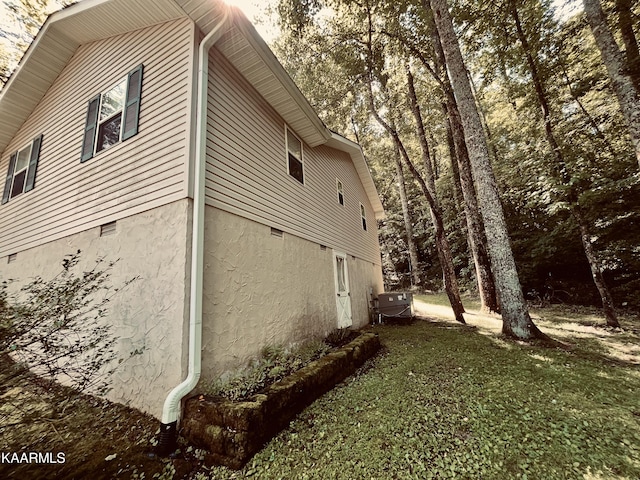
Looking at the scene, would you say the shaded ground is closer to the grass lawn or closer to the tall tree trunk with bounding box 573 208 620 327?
the grass lawn

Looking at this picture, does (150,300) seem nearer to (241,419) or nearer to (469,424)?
(241,419)

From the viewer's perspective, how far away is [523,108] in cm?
894

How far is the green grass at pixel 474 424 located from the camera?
234 centimetres

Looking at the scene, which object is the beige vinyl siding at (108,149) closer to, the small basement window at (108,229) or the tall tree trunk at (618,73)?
the small basement window at (108,229)

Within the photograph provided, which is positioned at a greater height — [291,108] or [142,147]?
[291,108]

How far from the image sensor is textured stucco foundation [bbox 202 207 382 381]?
3.48 metres

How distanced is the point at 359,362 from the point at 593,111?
11.0 m

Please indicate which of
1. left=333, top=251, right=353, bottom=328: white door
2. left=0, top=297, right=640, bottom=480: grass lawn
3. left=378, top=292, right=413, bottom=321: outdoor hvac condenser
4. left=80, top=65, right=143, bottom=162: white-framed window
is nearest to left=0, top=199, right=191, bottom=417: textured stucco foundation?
left=0, top=297, right=640, bottom=480: grass lawn

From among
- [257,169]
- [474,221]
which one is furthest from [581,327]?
[257,169]

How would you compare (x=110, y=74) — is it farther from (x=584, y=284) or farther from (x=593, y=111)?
(x=584, y=284)

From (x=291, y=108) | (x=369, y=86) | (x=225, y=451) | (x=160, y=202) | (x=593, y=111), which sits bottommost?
(x=225, y=451)

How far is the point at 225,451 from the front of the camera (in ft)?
8.35

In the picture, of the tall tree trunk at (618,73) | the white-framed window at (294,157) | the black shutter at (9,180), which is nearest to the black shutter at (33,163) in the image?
the black shutter at (9,180)

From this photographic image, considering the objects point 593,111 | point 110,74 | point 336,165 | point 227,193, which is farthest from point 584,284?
point 110,74
